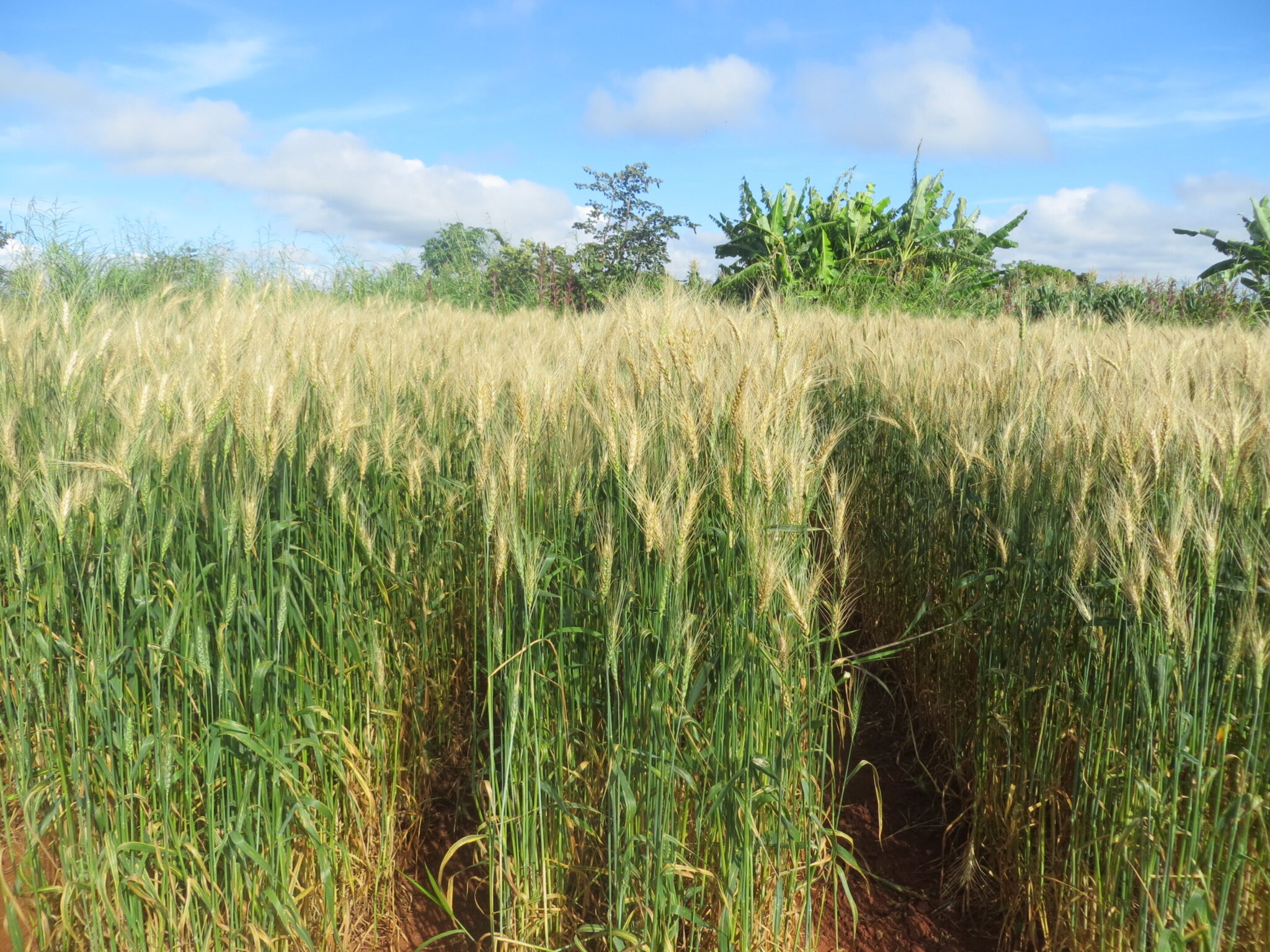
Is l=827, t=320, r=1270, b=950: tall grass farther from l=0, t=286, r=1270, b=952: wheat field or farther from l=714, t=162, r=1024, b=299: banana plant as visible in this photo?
l=714, t=162, r=1024, b=299: banana plant

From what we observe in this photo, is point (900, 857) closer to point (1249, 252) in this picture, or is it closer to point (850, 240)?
point (850, 240)

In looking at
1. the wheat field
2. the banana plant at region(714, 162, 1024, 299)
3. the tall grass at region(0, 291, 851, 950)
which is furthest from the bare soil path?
the banana plant at region(714, 162, 1024, 299)

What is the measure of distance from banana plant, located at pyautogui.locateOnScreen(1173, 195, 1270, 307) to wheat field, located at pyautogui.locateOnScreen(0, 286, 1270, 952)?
11071mm

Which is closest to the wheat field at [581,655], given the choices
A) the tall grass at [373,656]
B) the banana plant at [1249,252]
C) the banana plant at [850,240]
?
the tall grass at [373,656]

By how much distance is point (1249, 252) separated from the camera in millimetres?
11188

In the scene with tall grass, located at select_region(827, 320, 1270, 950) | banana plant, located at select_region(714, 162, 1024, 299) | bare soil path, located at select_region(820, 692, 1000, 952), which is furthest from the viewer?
banana plant, located at select_region(714, 162, 1024, 299)

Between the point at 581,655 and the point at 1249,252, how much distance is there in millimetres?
13047

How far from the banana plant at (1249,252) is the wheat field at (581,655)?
11071mm

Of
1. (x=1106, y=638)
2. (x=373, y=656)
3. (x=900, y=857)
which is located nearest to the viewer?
(x=1106, y=638)

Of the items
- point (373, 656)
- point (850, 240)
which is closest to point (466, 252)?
point (850, 240)

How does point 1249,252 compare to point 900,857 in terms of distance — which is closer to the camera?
point 900,857

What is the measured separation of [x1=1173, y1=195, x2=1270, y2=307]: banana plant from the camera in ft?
35.8

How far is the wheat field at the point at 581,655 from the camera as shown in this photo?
1633 millimetres

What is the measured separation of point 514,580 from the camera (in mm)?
1882
